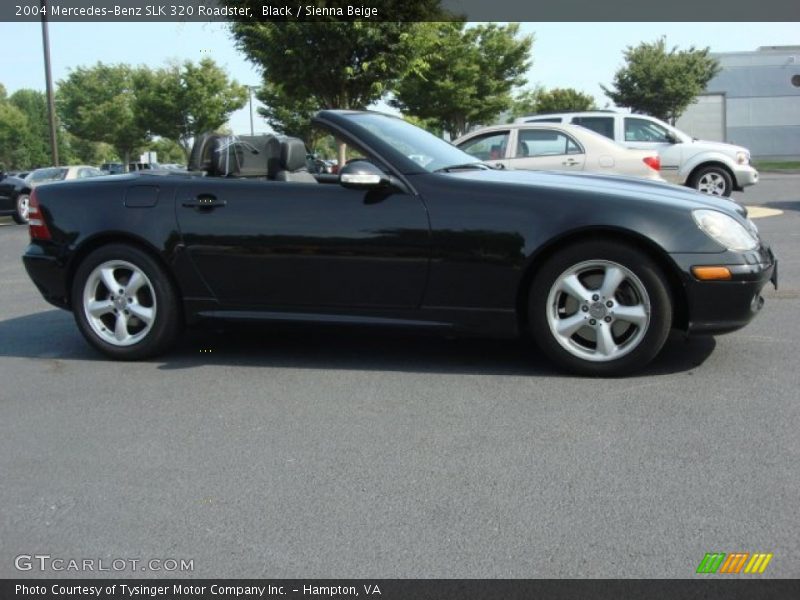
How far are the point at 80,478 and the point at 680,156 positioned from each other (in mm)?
13516

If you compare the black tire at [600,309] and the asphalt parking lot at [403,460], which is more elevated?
the black tire at [600,309]

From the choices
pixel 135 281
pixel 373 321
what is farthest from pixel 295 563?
pixel 135 281

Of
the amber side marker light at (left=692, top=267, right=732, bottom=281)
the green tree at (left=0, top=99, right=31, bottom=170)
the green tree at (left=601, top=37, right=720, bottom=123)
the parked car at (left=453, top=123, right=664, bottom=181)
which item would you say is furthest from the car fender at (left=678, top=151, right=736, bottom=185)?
the green tree at (left=0, top=99, right=31, bottom=170)

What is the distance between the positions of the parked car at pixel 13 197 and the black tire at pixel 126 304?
57.0 feet

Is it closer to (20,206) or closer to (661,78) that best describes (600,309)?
(20,206)

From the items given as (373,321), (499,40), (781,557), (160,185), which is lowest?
(781,557)

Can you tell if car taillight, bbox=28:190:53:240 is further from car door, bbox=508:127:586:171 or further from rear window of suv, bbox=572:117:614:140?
rear window of suv, bbox=572:117:614:140

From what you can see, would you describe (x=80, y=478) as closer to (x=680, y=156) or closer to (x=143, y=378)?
(x=143, y=378)

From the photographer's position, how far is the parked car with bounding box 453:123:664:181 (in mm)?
12016

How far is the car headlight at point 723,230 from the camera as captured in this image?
177 inches

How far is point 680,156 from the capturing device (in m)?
15.1

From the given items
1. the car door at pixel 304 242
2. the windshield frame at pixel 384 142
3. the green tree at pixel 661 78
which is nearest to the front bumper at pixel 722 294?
the car door at pixel 304 242

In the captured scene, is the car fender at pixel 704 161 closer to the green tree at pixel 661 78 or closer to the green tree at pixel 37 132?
the green tree at pixel 661 78
